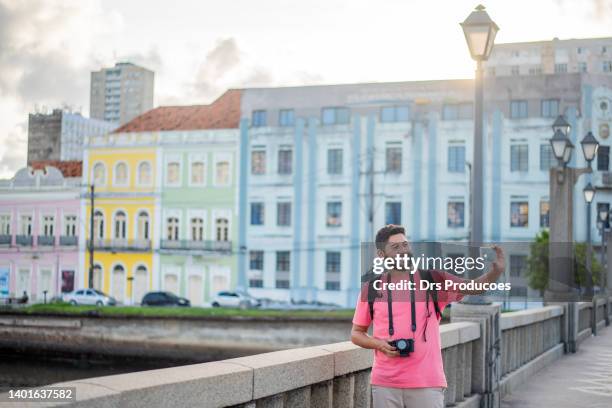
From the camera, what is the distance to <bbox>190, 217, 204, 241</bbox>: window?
2272 inches

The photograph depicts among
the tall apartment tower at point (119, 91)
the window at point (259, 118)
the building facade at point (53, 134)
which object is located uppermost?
the tall apartment tower at point (119, 91)

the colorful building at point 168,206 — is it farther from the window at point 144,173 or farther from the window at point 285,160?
the window at point 285,160

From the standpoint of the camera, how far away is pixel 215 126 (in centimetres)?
5853

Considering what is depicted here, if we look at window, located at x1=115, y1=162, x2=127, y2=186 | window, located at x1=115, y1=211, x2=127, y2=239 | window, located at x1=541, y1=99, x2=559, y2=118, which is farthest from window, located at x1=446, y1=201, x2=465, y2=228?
window, located at x1=115, y1=162, x2=127, y2=186

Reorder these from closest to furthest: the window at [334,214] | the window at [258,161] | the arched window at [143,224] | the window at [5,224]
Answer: the window at [334,214] → the window at [258,161] → the arched window at [143,224] → the window at [5,224]

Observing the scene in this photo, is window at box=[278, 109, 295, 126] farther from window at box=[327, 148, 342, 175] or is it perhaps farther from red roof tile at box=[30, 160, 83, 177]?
red roof tile at box=[30, 160, 83, 177]

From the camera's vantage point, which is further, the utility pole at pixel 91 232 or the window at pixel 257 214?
the window at pixel 257 214

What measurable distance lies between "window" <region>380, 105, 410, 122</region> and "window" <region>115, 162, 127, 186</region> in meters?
17.0

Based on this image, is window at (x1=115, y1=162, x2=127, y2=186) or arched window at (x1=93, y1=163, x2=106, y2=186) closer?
window at (x1=115, y1=162, x2=127, y2=186)

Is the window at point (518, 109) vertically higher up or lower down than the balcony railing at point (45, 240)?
higher up

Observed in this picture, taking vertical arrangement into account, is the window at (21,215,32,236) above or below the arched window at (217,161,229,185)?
below

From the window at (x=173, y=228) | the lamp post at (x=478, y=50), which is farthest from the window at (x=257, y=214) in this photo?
the lamp post at (x=478, y=50)

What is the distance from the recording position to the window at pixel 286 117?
56656 mm

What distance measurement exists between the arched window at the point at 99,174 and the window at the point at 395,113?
18572mm
